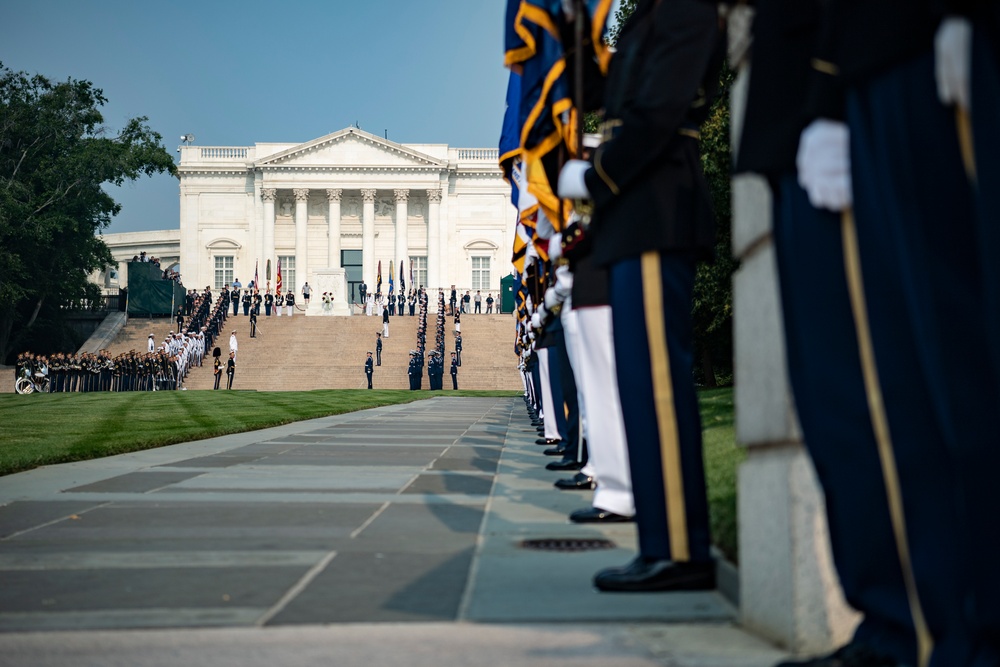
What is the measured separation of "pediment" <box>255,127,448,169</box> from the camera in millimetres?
71938

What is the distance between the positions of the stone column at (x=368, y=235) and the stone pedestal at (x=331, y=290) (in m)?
9.78

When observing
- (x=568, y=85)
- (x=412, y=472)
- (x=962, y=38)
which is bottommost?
(x=412, y=472)

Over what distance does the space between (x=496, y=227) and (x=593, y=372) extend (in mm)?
69575

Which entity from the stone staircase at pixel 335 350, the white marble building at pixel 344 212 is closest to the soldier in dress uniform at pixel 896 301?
the stone staircase at pixel 335 350

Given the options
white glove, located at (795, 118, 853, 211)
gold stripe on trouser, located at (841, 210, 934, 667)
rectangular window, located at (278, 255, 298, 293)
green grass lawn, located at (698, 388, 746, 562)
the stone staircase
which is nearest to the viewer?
gold stripe on trouser, located at (841, 210, 934, 667)

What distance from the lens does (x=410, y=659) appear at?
2.59 meters

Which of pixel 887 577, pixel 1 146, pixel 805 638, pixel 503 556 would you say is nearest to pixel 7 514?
pixel 503 556

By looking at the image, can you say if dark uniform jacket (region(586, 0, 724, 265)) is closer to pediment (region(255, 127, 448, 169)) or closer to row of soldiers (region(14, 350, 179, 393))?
row of soldiers (region(14, 350, 179, 393))

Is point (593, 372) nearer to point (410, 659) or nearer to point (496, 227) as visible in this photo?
point (410, 659)

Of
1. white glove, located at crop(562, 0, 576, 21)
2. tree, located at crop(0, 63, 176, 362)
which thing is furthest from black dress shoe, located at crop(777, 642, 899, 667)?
tree, located at crop(0, 63, 176, 362)

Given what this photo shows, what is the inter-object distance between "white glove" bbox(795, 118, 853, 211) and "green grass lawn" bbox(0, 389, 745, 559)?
1753 millimetres

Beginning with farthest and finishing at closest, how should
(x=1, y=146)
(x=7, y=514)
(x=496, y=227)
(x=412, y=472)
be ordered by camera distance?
(x=496, y=227) < (x=1, y=146) < (x=412, y=472) < (x=7, y=514)

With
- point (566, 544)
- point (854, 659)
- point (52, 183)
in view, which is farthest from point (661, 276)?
point (52, 183)

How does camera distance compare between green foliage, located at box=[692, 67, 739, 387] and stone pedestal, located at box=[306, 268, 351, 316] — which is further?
stone pedestal, located at box=[306, 268, 351, 316]
